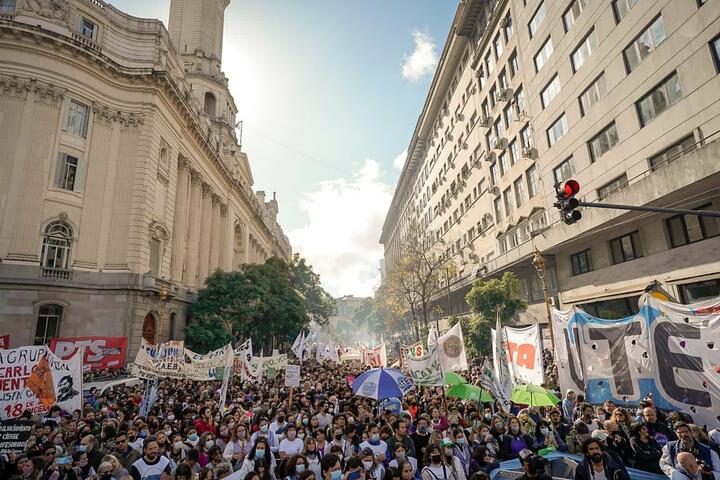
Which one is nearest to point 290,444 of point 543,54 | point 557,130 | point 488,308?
point 488,308

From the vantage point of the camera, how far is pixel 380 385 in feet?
34.7

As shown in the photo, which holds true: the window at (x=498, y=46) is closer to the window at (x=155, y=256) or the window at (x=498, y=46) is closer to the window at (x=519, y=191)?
the window at (x=519, y=191)

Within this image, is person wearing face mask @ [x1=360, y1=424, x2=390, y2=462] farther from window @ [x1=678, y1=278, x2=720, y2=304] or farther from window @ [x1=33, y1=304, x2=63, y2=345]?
window @ [x1=33, y1=304, x2=63, y2=345]

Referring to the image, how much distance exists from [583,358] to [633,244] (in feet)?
47.1

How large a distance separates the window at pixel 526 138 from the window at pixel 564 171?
3939 mm

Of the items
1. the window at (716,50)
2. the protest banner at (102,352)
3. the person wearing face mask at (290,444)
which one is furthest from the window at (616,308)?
the protest banner at (102,352)

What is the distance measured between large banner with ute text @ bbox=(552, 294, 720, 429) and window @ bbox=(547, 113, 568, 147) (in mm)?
19627

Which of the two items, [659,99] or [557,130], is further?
[557,130]

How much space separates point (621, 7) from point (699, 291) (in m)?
14.2

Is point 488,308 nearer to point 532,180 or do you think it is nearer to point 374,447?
point 532,180

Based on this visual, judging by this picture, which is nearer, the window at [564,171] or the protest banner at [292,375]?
the protest banner at [292,375]

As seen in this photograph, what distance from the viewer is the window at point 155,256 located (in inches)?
1179

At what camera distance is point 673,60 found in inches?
680

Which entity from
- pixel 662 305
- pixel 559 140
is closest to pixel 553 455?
pixel 662 305
